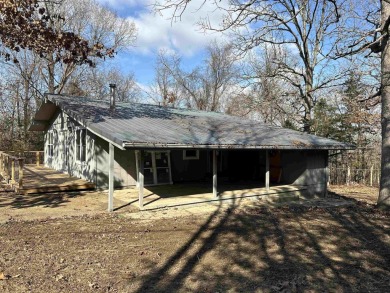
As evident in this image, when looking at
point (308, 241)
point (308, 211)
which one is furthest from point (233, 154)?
point (308, 241)

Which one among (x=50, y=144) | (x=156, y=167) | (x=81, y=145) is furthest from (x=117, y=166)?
(x=50, y=144)

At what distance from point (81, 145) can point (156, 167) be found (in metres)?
3.09

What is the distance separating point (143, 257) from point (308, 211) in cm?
626

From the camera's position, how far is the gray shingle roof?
9031mm

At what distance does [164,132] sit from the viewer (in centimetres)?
1028

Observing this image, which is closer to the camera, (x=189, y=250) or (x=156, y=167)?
(x=189, y=250)

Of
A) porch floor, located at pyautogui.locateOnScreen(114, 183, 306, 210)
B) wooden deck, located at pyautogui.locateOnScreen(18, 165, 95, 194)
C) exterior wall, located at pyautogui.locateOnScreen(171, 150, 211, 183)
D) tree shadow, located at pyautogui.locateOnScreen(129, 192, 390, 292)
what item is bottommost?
tree shadow, located at pyautogui.locateOnScreen(129, 192, 390, 292)

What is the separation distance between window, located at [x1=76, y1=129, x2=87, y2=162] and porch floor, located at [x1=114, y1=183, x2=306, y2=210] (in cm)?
240

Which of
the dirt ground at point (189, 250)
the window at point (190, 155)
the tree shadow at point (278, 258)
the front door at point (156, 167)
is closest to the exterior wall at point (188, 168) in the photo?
the window at point (190, 155)

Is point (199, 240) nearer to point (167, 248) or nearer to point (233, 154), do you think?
point (167, 248)

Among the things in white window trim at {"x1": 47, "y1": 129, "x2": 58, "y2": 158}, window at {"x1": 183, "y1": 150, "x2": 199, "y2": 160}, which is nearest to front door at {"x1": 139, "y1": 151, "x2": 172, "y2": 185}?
window at {"x1": 183, "y1": 150, "x2": 199, "y2": 160}

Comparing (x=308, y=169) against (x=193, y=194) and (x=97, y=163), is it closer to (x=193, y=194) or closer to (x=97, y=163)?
(x=193, y=194)

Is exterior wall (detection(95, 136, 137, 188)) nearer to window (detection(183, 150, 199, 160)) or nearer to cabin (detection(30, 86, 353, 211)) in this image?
cabin (detection(30, 86, 353, 211))

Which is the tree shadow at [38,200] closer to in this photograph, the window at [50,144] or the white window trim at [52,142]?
the white window trim at [52,142]
